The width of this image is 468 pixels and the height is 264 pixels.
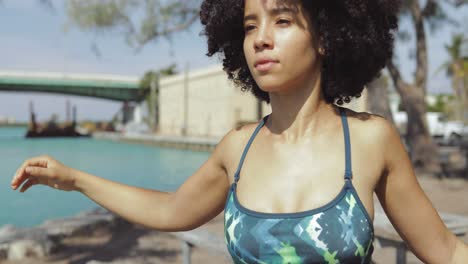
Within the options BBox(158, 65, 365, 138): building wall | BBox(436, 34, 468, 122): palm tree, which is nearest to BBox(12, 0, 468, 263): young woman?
BBox(158, 65, 365, 138): building wall

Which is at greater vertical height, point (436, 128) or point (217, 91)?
point (217, 91)

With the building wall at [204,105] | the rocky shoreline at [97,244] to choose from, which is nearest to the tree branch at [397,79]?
the rocky shoreline at [97,244]

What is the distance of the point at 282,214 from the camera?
52.3 inches

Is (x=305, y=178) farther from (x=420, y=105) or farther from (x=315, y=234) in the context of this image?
(x=420, y=105)

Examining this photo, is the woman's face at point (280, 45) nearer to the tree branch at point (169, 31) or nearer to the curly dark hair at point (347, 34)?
the curly dark hair at point (347, 34)

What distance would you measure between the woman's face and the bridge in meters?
54.5

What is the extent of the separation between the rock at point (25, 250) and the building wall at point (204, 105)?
1026 inches

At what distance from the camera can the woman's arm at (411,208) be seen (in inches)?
54.0

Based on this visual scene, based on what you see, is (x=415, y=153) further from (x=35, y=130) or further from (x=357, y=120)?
(x=35, y=130)

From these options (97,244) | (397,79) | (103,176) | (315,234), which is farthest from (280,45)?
(103,176)

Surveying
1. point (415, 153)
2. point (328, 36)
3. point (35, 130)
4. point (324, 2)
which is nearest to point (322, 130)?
point (328, 36)

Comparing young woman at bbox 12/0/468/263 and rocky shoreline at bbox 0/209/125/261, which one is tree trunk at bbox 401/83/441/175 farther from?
young woman at bbox 12/0/468/263

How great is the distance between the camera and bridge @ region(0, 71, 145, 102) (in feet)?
172

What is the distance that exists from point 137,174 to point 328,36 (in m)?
24.5
